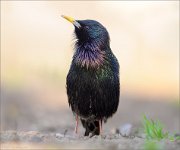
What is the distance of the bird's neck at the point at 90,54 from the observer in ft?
29.5

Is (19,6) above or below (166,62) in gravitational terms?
above

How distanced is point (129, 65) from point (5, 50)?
301 centimetres

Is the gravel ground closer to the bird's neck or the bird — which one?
the bird

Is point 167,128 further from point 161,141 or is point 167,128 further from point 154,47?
point 154,47

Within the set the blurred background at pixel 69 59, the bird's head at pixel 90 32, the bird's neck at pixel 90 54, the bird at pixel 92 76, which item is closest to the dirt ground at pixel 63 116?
the blurred background at pixel 69 59

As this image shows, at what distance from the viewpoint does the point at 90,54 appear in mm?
9047

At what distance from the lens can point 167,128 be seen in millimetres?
12445

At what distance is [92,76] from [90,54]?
30 centimetres

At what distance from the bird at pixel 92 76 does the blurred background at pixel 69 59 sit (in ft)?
8.51

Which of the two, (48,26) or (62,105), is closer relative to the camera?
(62,105)

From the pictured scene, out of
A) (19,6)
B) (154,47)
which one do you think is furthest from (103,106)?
(19,6)

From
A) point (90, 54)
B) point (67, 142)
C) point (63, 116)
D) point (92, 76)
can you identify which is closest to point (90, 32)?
point (90, 54)

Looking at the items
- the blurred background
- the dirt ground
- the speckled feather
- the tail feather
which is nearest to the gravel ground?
the dirt ground

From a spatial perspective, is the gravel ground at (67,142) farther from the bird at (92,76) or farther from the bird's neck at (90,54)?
the bird's neck at (90,54)
